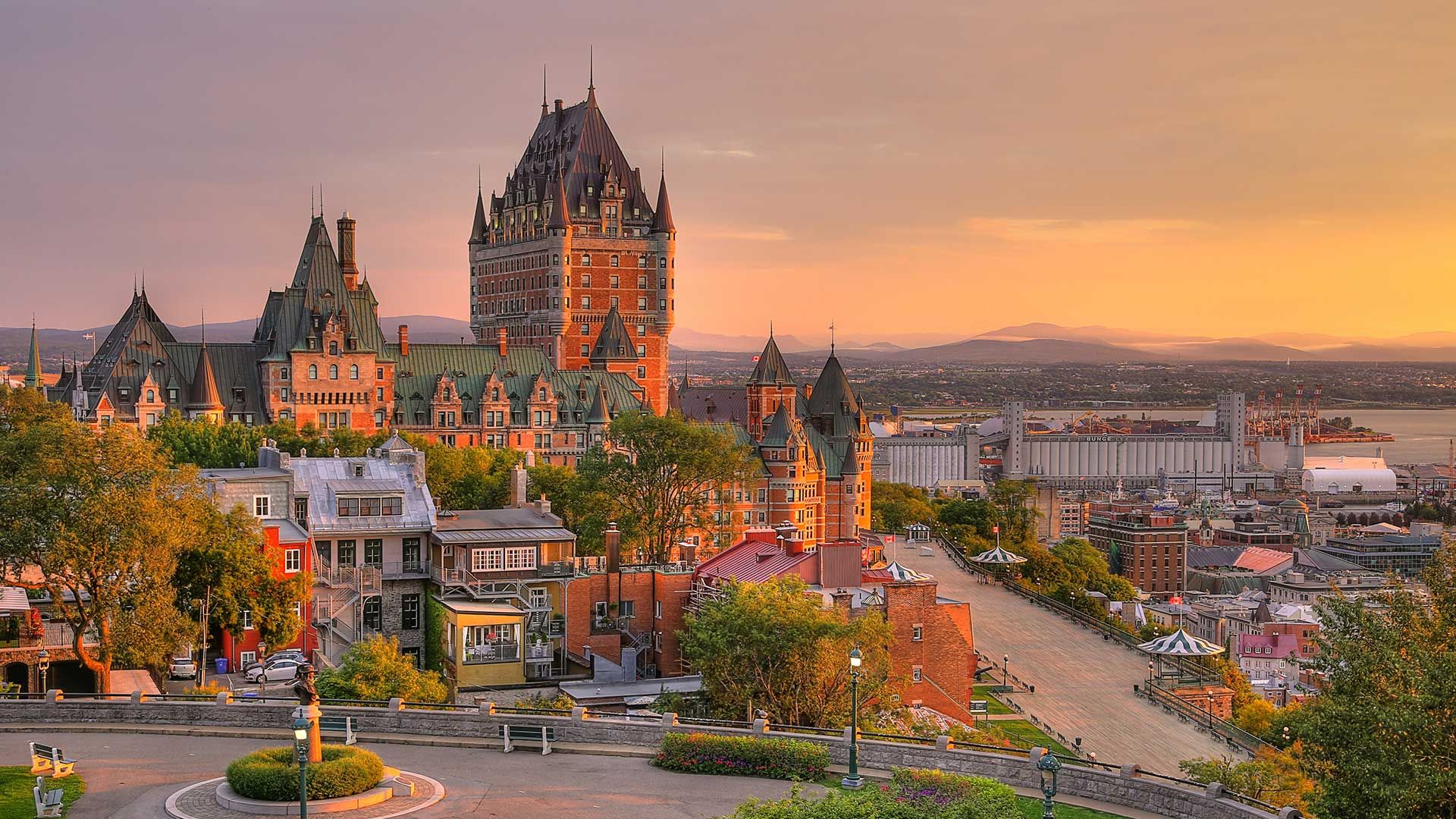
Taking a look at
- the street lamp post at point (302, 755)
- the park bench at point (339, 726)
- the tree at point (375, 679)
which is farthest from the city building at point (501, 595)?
the street lamp post at point (302, 755)

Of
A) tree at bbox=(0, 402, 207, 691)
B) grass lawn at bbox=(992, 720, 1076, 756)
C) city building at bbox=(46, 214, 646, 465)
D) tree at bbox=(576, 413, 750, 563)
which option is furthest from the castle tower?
tree at bbox=(0, 402, 207, 691)

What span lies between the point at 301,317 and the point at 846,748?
3433 inches

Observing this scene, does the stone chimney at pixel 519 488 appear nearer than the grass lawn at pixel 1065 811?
No

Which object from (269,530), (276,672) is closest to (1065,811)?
(276,672)

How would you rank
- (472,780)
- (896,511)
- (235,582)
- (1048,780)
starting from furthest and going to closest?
(896,511) < (235,582) < (472,780) < (1048,780)

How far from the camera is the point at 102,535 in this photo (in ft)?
140

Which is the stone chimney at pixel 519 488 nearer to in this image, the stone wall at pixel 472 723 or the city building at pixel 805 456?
the city building at pixel 805 456

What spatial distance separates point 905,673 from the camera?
192ft

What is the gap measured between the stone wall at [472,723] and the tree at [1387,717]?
506 cm

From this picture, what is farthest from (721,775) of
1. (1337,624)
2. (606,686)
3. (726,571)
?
(726,571)

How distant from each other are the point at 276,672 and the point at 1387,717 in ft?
106

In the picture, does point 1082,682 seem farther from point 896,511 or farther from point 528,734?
point 896,511

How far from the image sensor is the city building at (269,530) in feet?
167

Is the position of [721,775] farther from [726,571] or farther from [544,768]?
[726,571]
